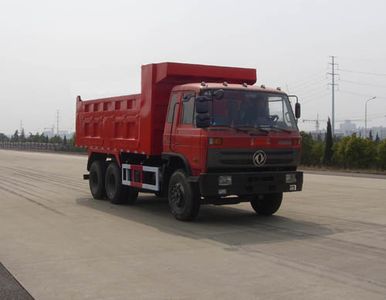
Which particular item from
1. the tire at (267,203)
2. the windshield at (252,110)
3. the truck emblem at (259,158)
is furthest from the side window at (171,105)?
the tire at (267,203)

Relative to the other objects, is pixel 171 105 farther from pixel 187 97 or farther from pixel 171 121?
pixel 187 97

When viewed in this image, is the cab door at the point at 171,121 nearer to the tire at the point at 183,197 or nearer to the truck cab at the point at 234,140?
the truck cab at the point at 234,140

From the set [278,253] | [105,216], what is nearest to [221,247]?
[278,253]

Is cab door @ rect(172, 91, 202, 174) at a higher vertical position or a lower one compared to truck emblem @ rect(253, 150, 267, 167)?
higher

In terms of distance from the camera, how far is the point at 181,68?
39.2ft

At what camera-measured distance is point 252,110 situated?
Answer: 35.4ft

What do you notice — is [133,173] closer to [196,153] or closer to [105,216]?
[105,216]

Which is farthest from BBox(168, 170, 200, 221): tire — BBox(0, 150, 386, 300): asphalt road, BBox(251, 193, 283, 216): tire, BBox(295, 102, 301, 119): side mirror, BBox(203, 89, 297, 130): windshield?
BBox(295, 102, 301, 119): side mirror

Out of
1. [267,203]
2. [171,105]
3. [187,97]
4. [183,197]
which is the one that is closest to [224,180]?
[183,197]

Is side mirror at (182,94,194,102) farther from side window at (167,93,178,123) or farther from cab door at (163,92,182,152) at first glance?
side window at (167,93,178,123)

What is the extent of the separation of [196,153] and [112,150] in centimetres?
426

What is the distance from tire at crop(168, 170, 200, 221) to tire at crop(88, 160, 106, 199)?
406 centimetres

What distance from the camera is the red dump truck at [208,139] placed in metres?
10.3

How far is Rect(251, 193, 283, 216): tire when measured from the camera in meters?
11.8
